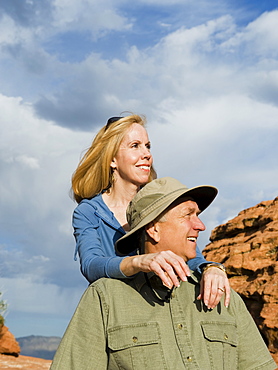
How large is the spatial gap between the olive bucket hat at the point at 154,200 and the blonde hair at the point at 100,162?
3.49 feet

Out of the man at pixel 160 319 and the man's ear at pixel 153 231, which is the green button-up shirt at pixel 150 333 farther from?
the man's ear at pixel 153 231

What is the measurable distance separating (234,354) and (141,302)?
24.8 inches

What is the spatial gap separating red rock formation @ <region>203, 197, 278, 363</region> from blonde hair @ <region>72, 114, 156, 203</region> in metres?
4.70

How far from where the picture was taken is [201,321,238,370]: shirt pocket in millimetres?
3051

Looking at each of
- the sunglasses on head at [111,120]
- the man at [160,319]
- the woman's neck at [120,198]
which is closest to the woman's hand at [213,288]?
the man at [160,319]

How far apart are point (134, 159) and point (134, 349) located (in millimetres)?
1724

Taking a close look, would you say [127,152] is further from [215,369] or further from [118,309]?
[215,369]

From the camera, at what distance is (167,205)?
3059mm

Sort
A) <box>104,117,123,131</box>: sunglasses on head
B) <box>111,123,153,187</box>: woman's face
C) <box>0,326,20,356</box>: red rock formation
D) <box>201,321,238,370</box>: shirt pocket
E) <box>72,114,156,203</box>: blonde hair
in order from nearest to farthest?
1. <box>201,321,238,370</box>: shirt pocket
2. <box>111,123,153,187</box>: woman's face
3. <box>72,114,156,203</box>: blonde hair
4. <box>104,117,123,131</box>: sunglasses on head
5. <box>0,326,20,356</box>: red rock formation

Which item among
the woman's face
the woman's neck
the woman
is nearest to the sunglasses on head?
the woman

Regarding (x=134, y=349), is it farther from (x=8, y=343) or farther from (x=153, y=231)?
(x=8, y=343)

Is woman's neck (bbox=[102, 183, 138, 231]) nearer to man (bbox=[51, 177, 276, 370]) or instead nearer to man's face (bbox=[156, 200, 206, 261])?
man (bbox=[51, 177, 276, 370])

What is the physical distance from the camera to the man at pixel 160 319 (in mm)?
2924

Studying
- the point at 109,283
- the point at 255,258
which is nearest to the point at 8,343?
the point at 255,258
